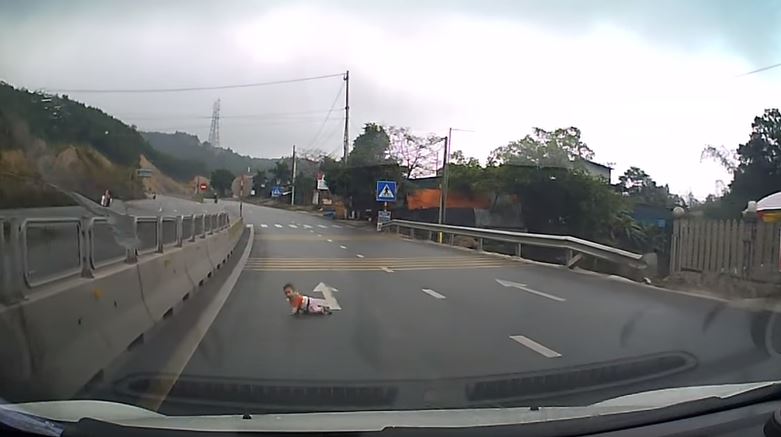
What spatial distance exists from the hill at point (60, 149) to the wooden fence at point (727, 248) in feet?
35.4

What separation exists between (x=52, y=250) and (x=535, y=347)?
473 centimetres

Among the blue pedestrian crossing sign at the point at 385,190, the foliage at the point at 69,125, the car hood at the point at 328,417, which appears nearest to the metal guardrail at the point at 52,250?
the foliage at the point at 69,125

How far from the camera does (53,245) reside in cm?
617

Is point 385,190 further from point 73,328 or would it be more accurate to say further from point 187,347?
point 73,328

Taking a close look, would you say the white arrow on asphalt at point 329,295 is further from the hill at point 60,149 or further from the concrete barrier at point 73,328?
the hill at point 60,149

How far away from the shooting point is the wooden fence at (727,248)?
45.0 feet

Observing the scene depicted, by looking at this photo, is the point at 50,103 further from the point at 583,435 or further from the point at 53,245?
the point at 583,435

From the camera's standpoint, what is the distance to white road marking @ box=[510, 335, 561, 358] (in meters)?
7.51

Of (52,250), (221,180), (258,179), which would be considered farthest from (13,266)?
(258,179)

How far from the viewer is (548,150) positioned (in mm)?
21172


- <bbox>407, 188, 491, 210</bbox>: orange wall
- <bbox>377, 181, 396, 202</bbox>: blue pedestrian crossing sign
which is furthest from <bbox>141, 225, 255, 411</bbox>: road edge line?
<bbox>377, 181, 396, 202</bbox>: blue pedestrian crossing sign

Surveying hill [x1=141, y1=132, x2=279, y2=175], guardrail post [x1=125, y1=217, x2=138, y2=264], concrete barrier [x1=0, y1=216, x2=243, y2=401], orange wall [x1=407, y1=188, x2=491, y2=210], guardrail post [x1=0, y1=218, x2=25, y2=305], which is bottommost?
concrete barrier [x1=0, y1=216, x2=243, y2=401]

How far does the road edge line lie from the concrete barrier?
464 mm

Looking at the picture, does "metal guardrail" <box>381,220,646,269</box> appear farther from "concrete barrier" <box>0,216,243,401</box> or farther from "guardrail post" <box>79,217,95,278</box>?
"guardrail post" <box>79,217,95,278</box>
